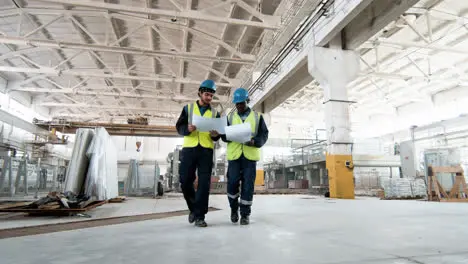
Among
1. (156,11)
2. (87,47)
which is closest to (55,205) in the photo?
(156,11)

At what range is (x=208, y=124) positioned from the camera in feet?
9.50

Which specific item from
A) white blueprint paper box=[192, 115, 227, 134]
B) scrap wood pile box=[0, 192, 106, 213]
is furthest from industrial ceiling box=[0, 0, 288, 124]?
white blueprint paper box=[192, 115, 227, 134]

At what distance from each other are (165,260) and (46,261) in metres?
0.60

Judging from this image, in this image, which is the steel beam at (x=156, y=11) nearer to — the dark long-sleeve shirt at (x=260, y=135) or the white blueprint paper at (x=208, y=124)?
the dark long-sleeve shirt at (x=260, y=135)

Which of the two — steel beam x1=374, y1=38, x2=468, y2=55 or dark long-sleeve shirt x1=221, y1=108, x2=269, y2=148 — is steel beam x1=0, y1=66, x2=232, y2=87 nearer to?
steel beam x1=374, y1=38, x2=468, y2=55

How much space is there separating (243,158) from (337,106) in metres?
6.31

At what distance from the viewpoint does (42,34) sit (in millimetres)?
13125

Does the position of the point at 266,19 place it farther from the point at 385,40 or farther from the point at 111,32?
the point at 111,32

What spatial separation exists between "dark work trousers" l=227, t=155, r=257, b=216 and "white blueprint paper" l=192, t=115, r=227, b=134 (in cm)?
43

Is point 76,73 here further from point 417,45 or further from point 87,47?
point 417,45

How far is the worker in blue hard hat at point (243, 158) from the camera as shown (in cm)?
305

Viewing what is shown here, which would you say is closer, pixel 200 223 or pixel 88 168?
pixel 200 223

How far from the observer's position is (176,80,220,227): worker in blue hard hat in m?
2.95

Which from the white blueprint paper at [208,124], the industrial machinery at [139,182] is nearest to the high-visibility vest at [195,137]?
the white blueprint paper at [208,124]
